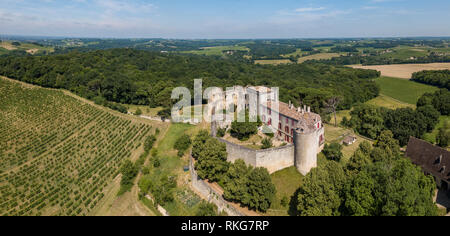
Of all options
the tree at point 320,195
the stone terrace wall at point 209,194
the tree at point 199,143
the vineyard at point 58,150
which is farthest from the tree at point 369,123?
the vineyard at point 58,150

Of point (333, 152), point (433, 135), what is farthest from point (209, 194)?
point (433, 135)

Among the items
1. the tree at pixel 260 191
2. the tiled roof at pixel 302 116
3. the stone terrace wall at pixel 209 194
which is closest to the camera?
the tree at pixel 260 191

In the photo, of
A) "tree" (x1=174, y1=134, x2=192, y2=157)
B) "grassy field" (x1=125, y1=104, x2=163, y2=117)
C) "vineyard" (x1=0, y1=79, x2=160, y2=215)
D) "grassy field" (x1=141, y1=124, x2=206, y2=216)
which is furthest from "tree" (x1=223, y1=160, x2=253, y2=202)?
"grassy field" (x1=125, y1=104, x2=163, y2=117)

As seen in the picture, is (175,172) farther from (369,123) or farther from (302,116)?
(369,123)

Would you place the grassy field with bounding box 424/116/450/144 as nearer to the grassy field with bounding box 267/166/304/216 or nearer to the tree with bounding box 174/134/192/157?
the grassy field with bounding box 267/166/304/216

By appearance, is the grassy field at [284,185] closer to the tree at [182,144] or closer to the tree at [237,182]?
the tree at [237,182]
